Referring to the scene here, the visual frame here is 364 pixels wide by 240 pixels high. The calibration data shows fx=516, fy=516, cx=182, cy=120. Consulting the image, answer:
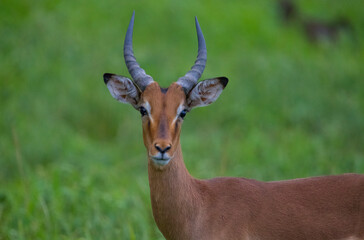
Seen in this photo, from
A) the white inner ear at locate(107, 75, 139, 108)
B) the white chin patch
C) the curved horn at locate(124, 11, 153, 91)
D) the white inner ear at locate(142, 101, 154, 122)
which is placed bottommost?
the white chin patch

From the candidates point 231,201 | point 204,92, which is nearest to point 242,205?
point 231,201

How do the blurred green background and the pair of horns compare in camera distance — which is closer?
the pair of horns

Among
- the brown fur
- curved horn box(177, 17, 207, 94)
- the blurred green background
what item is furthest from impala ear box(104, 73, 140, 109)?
the blurred green background

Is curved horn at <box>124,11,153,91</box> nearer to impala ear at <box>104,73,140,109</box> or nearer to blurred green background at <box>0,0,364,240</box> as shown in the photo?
impala ear at <box>104,73,140,109</box>

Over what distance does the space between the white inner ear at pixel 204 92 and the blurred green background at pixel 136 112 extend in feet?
5.69

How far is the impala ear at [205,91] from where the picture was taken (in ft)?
13.8

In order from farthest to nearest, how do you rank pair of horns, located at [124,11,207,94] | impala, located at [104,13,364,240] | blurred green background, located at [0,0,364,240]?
blurred green background, located at [0,0,364,240] < pair of horns, located at [124,11,207,94] < impala, located at [104,13,364,240]

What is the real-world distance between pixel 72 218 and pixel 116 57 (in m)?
5.78

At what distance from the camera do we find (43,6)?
11.8m

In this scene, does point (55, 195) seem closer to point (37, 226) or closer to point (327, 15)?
point (37, 226)

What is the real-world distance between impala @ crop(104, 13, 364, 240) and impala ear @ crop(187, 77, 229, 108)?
Result: 2cm

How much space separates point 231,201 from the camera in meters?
4.10

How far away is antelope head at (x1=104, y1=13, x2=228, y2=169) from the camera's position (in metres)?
3.80

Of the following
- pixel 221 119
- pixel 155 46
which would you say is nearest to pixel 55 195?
pixel 221 119
